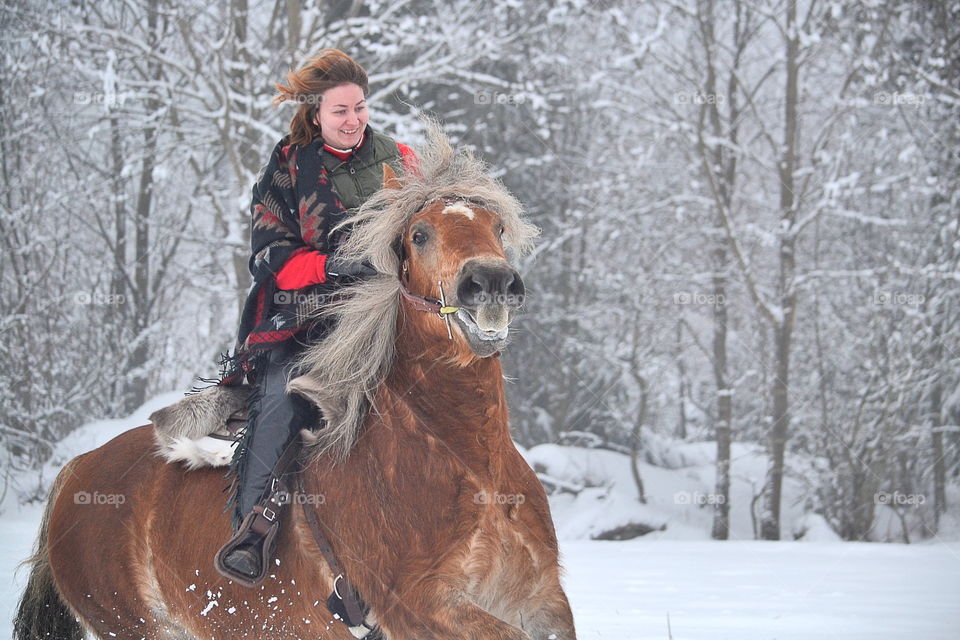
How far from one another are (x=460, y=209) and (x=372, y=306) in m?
0.47

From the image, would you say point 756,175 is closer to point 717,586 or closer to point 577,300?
point 577,300

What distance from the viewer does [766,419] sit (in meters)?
12.9

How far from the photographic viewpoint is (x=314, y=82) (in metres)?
3.51

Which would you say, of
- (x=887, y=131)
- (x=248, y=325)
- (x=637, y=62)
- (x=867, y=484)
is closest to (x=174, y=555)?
(x=248, y=325)

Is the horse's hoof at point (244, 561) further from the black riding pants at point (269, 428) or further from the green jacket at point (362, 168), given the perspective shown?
the green jacket at point (362, 168)

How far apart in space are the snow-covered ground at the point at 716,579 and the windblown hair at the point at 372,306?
2.36 metres

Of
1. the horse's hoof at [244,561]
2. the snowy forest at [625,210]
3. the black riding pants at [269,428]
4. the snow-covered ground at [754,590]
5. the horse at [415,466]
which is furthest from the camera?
the snowy forest at [625,210]

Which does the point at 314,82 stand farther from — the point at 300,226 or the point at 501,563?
the point at 501,563

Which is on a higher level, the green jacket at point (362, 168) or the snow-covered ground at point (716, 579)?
the green jacket at point (362, 168)

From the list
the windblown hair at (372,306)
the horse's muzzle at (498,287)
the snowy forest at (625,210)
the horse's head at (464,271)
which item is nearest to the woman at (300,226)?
the windblown hair at (372,306)

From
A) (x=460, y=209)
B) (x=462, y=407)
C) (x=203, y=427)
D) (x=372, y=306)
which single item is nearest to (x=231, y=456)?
(x=203, y=427)

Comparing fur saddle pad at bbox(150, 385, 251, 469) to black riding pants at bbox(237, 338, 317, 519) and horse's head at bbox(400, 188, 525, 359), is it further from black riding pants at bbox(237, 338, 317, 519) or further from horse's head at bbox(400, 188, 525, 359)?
horse's head at bbox(400, 188, 525, 359)

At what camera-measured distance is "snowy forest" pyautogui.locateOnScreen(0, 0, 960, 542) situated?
12148 millimetres

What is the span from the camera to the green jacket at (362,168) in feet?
11.7
